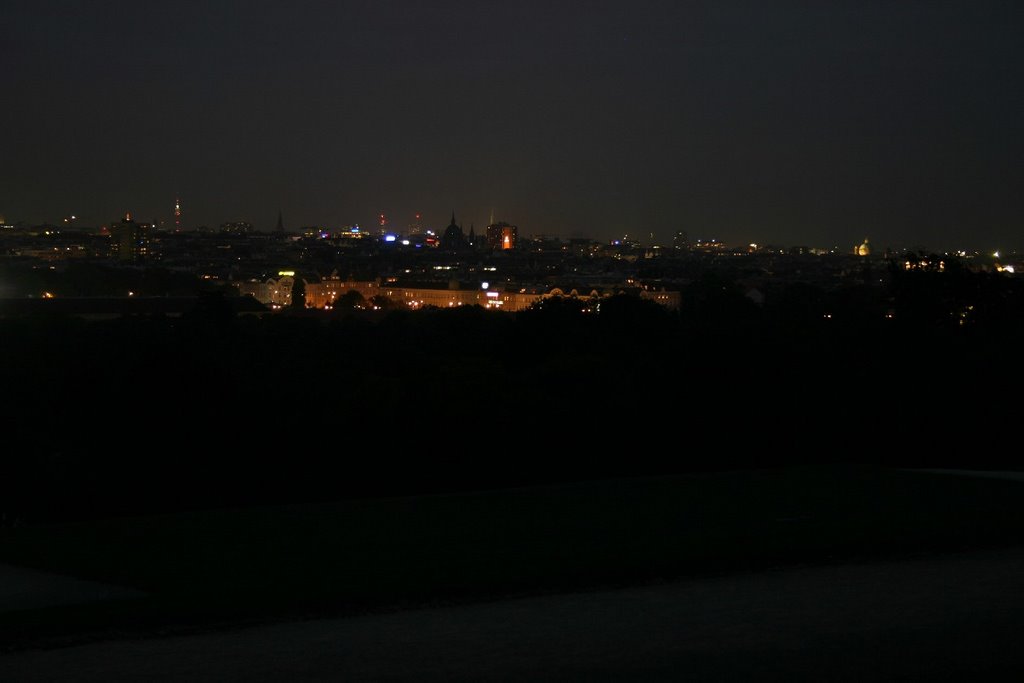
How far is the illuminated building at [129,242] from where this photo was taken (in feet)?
554

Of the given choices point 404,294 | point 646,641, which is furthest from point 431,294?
point 646,641

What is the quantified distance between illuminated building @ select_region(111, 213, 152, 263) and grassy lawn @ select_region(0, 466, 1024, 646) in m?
156

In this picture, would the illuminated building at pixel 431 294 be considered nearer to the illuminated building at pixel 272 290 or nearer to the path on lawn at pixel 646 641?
the illuminated building at pixel 272 290

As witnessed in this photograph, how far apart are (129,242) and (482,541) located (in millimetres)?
174614

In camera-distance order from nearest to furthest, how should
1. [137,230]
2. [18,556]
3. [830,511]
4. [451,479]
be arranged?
[18,556], [830,511], [451,479], [137,230]

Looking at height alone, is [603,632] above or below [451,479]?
above

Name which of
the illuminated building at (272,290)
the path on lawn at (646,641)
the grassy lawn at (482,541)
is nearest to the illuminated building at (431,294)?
the illuminated building at (272,290)

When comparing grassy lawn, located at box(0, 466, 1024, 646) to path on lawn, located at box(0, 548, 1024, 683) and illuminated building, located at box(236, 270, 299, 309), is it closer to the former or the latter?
path on lawn, located at box(0, 548, 1024, 683)

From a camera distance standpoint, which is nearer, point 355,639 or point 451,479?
point 355,639

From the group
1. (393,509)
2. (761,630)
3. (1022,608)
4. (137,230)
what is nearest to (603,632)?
(761,630)

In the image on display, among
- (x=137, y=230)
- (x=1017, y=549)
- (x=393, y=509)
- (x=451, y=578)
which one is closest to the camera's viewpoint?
(x=451, y=578)

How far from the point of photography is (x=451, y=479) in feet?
64.3

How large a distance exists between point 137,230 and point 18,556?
191423 mm

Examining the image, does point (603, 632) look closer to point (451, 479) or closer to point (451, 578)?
point (451, 578)
